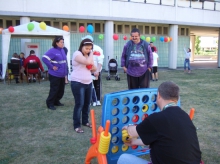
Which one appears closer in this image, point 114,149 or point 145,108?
point 114,149

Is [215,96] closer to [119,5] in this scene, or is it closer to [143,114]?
[143,114]

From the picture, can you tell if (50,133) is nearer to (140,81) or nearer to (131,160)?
(140,81)

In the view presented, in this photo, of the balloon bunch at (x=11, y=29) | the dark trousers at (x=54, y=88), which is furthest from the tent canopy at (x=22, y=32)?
the dark trousers at (x=54, y=88)

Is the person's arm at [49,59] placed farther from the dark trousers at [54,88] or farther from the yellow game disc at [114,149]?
the yellow game disc at [114,149]

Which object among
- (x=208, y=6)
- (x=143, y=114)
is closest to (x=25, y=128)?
(x=143, y=114)

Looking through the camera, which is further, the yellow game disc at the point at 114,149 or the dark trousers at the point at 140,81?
the dark trousers at the point at 140,81

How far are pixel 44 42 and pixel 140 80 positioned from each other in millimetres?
12921

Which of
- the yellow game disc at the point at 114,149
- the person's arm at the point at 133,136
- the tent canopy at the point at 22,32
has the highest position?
the tent canopy at the point at 22,32

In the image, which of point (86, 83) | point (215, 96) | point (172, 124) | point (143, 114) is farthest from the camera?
A: point (215, 96)

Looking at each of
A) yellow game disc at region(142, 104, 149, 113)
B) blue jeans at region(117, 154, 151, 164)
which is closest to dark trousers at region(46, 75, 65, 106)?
yellow game disc at region(142, 104, 149, 113)

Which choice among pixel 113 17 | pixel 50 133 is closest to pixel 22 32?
pixel 50 133

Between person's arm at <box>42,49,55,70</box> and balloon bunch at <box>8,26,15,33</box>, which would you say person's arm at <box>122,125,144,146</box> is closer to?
person's arm at <box>42,49,55,70</box>

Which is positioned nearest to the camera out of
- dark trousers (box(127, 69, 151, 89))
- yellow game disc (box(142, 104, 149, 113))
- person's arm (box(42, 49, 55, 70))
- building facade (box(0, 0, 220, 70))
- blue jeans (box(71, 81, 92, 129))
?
yellow game disc (box(142, 104, 149, 113))

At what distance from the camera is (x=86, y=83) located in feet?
14.7
